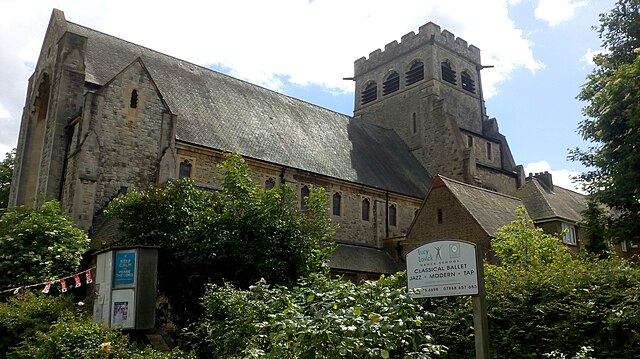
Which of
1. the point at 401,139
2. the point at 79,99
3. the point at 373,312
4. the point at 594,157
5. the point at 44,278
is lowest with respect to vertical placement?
the point at 373,312

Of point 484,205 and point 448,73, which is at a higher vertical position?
point 448,73

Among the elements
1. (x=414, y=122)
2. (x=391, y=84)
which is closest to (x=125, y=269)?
(x=414, y=122)

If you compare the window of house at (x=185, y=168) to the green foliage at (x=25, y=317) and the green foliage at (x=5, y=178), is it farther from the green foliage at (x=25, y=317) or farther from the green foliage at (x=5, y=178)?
the green foliage at (x=5, y=178)

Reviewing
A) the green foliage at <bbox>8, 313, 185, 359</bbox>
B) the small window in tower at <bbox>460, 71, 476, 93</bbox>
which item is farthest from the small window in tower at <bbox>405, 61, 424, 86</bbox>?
the green foliage at <bbox>8, 313, 185, 359</bbox>

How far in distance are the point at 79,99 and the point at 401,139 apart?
23351 mm

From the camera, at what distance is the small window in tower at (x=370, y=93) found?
149 feet

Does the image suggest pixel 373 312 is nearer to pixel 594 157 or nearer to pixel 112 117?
pixel 594 157

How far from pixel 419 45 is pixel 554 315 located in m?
35.9

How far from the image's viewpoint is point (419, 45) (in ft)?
141

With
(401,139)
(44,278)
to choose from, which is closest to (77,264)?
(44,278)

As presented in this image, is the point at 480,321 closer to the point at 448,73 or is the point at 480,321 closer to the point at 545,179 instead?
the point at 545,179

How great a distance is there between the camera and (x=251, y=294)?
1177 centimetres

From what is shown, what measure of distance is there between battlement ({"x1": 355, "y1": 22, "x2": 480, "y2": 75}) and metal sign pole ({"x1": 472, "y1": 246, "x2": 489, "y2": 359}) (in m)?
36.4

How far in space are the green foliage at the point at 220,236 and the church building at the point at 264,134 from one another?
13.5 ft
